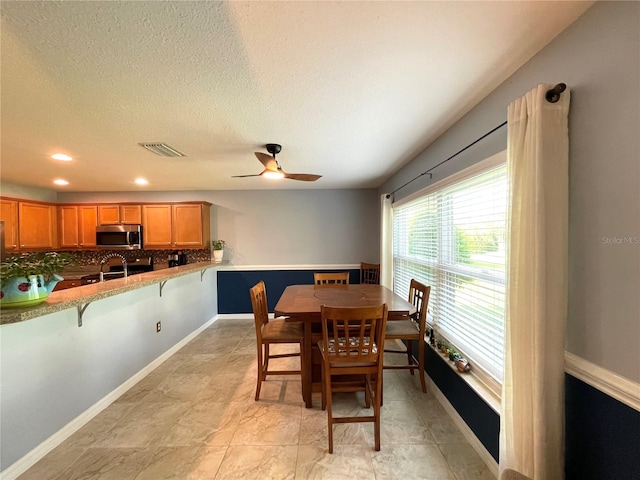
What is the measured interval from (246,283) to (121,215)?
7.85 ft

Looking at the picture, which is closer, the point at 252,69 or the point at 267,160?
the point at 252,69

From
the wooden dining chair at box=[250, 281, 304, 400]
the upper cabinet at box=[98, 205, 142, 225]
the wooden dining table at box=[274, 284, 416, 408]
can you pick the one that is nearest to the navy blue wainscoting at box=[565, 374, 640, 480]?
the wooden dining table at box=[274, 284, 416, 408]

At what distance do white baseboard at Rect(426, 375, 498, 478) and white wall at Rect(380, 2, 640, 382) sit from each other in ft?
3.40

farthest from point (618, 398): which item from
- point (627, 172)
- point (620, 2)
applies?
point (620, 2)

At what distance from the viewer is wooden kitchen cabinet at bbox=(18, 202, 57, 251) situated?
12.7 ft

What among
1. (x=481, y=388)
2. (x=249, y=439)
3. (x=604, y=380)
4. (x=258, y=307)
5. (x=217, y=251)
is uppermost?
(x=217, y=251)

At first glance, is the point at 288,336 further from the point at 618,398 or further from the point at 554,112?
the point at 554,112

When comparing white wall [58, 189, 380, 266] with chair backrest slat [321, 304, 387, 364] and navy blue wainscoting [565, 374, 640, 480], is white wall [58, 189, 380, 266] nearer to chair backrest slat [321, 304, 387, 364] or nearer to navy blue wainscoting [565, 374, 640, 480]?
chair backrest slat [321, 304, 387, 364]

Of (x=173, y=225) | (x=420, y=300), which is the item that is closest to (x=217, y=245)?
(x=173, y=225)

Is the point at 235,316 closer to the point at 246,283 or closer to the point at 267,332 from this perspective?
the point at 246,283

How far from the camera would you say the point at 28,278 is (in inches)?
59.6

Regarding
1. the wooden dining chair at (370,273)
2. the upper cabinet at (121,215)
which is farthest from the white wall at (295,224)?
the upper cabinet at (121,215)

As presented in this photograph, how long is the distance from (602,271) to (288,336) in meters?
2.07

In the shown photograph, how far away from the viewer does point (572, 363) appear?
1084 millimetres
